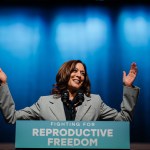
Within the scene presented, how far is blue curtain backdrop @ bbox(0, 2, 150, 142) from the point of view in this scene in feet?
11.9

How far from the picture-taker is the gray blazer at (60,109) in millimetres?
1491

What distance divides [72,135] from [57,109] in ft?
1.52

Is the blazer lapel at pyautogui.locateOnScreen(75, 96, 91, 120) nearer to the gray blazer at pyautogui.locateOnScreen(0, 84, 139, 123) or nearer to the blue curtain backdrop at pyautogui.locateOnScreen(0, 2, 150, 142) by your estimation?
the gray blazer at pyautogui.locateOnScreen(0, 84, 139, 123)

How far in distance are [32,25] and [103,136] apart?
294cm

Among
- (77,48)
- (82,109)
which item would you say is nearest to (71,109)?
(82,109)

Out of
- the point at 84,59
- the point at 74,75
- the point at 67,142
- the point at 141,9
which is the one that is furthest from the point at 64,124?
the point at 141,9

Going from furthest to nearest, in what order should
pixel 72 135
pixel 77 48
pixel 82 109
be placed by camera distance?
pixel 77 48 < pixel 82 109 < pixel 72 135

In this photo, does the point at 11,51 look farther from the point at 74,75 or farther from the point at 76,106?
the point at 76,106

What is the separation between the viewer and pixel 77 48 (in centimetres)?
376

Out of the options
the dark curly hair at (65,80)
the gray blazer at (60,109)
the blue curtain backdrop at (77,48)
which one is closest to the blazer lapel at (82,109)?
the gray blazer at (60,109)

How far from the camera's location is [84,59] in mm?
3713

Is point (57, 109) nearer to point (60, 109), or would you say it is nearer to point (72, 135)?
point (60, 109)

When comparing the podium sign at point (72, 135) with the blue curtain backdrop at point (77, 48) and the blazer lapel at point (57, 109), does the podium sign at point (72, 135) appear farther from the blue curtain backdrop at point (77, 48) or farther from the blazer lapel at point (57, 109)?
the blue curtain backdrop at point (77, 48)

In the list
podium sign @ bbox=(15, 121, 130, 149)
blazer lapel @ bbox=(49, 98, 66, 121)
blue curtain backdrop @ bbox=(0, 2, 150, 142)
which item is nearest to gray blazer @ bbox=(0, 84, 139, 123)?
blazer lapel @ bbox=(49, 98, 66, 121)
